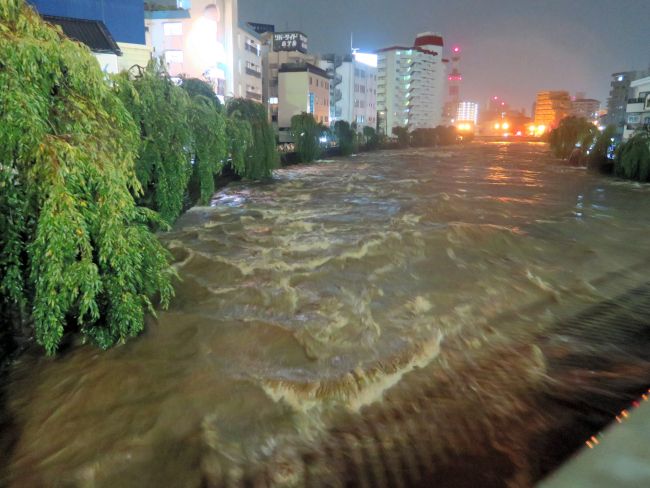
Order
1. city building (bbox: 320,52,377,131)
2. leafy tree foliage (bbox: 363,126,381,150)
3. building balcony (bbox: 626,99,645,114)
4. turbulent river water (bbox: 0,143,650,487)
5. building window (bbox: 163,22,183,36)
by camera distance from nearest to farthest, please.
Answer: turbulent river water (bbox: 0,143,650,487) < building window (bbox: 163,22,183,36) < building balcony (bbox: 626,99,645,114) < leafy tree foliage (bbox: 363,126,381,150) < city building (bbox: 320,52,377,131)

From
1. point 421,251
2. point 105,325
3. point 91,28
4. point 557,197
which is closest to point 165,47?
point 91,28

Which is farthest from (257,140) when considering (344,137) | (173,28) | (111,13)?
(344,137)

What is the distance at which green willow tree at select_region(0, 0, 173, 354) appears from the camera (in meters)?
4.65

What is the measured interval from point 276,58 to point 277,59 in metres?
0.18

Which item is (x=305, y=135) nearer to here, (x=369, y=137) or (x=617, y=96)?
(x=369, y=137)

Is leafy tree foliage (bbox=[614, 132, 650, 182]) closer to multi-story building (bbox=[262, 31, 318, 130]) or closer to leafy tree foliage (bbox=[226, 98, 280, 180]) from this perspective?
leafy tree foliage (bbox=[226, 98, 280, 180])

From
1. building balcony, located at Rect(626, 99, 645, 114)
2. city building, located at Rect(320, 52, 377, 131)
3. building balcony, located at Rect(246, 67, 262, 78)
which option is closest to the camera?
building balcony, located at Rect(246, 67, 262, 78)

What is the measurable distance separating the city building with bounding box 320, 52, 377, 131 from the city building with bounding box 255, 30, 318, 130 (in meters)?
8.17

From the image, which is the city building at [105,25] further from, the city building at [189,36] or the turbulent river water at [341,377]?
the turbulent river water at [341,377]

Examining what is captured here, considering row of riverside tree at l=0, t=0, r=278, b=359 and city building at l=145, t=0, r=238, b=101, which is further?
city building at l=145, t=0, r=238, b=101

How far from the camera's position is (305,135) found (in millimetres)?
36531

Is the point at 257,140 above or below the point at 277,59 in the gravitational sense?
below

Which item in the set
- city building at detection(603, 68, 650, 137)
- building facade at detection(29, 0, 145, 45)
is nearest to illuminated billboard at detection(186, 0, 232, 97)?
building facade at detection(29, 0, 145, 45)

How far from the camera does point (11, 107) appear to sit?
441cm
